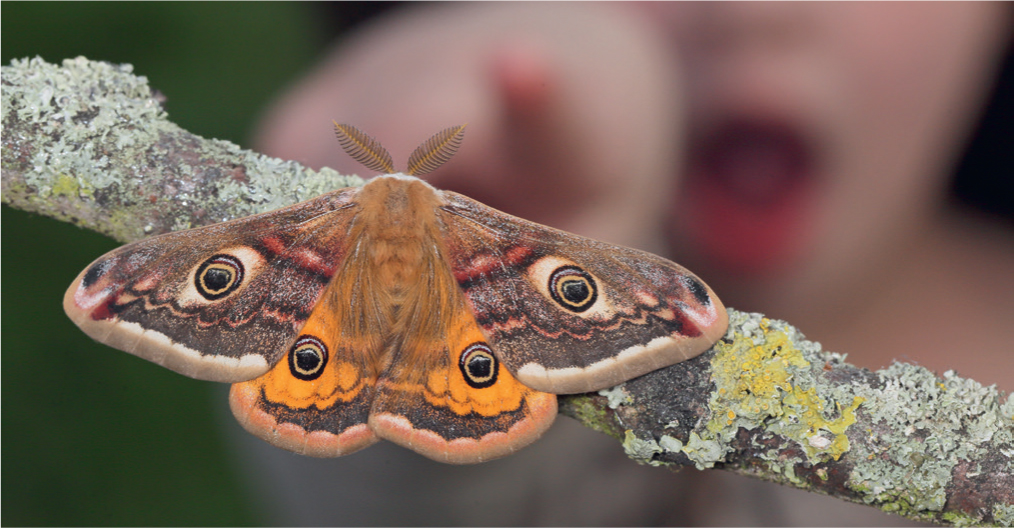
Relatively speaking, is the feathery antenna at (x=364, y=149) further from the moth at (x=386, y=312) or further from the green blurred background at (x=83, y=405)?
the green blurred background at (x=83, y=405)

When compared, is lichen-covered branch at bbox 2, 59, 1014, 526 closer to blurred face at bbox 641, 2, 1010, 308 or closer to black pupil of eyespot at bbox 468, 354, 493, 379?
black pupil of eyespot at bbox 468, 354, 493, 379

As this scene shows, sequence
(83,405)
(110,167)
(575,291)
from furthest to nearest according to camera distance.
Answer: (83,405), (110,167), (575,291)

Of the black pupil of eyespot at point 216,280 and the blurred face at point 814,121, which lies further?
the blurred face at point 814,121

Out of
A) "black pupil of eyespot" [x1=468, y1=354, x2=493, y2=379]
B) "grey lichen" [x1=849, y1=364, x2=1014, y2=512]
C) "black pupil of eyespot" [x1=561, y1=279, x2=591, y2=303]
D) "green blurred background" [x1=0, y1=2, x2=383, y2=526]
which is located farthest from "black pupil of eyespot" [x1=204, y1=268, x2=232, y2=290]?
"green blurred background" [x1=0, y1=2, x2=383, y2=526]

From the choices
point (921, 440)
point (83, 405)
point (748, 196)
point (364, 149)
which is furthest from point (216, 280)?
point (83, 405)

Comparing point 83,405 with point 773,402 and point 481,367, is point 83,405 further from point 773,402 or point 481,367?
point 773,402

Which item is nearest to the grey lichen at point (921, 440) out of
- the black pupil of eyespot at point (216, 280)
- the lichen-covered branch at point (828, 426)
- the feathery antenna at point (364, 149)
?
the lichen-covered branch at point (828, 426)
